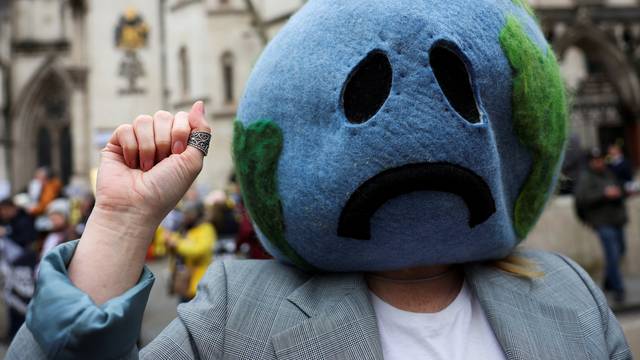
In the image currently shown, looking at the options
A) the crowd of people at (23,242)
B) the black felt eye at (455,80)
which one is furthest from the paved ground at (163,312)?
the black felt eye at (455,80)

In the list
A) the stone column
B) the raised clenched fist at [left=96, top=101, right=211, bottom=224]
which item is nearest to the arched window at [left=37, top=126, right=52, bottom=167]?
the stone column

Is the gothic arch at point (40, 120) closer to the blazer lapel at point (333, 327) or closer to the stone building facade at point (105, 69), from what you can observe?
the stone building facade at point (105, 69)

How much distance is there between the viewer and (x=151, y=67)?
896 inches

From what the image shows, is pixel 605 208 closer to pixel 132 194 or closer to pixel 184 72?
pixel 132 194

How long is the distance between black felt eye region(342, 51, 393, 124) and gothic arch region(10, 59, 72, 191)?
25.4m

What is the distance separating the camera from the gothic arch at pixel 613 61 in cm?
1235

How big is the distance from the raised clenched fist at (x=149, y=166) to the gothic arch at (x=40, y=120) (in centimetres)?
2531

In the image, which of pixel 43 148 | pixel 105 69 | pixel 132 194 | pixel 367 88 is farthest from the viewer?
pixel 43 148

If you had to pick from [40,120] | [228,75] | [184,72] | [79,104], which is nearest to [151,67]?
[184,72]

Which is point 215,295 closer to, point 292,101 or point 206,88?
point 292,101

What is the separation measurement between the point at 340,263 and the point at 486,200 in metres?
0.33

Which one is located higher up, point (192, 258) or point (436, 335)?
point (436, 335)

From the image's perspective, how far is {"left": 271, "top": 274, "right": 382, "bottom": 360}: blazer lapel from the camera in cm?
132

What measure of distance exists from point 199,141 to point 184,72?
19248mm
